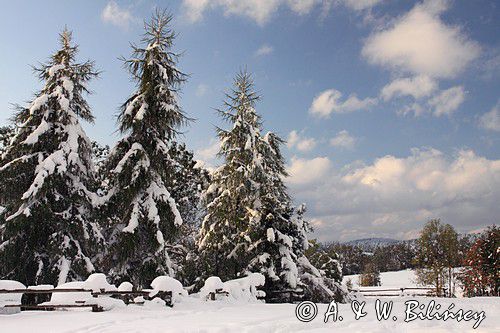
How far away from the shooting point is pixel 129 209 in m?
17.7

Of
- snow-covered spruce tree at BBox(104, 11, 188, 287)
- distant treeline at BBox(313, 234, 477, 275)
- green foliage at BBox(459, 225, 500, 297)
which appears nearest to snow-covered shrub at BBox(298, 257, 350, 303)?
snow-covered spruce tree at BBox(104, 11, 188, 287)

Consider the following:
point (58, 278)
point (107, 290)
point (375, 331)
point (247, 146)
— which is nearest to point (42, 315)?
point (107, 290)

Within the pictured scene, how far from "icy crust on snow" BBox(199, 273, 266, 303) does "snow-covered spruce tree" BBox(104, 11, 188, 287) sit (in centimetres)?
246

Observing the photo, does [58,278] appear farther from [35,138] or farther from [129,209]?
[35,138]

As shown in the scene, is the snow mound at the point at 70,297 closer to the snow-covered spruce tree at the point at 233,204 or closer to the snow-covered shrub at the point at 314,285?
the snow-covered spruce tree at the point at 233,204

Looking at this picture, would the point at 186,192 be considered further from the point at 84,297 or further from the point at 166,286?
the point at 84,297

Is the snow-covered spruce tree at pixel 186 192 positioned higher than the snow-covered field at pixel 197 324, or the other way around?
the snow-covered spruce tree at pixel 186 192

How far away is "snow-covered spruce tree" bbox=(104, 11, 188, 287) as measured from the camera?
17422 mm

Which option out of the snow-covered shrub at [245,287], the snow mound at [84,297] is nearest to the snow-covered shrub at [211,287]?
the snow-covered shrub at [245,287]

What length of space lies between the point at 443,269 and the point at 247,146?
3928cm

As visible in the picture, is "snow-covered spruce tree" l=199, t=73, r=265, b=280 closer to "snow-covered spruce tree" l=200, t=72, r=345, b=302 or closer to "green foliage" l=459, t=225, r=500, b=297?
"snow-covered spruce tree" l=200, t=72, r=345, b=302

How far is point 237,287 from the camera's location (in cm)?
1738

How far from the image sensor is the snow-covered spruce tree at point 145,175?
17.4m

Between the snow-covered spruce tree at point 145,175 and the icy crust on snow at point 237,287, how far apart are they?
246cm
